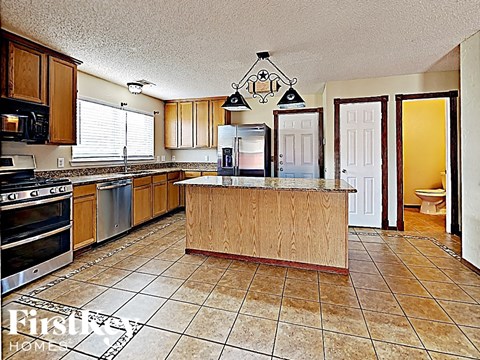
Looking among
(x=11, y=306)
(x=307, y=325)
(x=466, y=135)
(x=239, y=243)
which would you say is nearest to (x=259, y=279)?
(x=239, y=243)

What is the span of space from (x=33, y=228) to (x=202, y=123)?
3.84 m

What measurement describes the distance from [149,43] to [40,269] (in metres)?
2.52

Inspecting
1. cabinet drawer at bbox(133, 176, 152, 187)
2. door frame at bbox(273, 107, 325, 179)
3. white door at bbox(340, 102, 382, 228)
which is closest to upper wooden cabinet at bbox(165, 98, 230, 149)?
door frame at bbox(273, 107, 325, 179)

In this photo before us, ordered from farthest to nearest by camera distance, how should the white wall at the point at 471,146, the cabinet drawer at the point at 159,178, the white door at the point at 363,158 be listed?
the cabinet drawer at the point at 159,178
the white door at the point at 363,158
the white wall at the point at 471,146

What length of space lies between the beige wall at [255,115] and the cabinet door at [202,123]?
39 cm

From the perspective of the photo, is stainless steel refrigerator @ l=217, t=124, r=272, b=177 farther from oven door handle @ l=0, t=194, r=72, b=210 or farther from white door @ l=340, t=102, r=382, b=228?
oven door handle @ l=0, t=194, r=72, b=210

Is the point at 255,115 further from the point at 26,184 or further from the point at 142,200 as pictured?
the point at 26,184

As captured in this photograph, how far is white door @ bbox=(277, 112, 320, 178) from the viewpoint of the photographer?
5660 mm

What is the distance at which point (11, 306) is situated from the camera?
7.82 feet

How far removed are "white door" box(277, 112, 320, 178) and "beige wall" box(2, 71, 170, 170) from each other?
2469 millimetres

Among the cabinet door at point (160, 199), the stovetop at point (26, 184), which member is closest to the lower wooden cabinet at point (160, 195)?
the cabinet door at point (160, 199)

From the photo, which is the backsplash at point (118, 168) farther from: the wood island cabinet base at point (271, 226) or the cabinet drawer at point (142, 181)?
the wood island cabinet base at point (271, 226)

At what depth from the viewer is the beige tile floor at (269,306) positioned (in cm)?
188

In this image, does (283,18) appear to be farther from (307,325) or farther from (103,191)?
(103,191)
